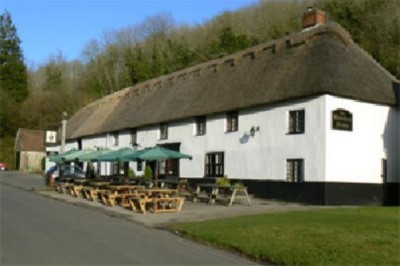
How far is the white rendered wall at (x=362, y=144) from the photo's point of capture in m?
24.5

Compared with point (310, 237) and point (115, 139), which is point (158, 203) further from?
point (115, 139)

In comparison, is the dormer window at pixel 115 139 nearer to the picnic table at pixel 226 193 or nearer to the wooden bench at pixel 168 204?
the picnic table at pixel 226 193

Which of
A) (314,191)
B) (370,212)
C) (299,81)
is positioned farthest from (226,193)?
(370,212)

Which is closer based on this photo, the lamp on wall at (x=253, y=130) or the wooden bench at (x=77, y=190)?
the lamp on wall at (x=253, y=130)

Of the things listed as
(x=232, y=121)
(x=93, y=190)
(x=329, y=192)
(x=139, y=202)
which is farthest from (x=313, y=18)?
(x=139, y=202)

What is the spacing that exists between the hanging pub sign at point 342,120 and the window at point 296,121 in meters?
1.49

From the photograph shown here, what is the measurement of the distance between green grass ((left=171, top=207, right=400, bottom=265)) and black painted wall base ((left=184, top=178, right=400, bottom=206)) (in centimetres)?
662

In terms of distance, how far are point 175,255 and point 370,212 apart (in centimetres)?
934

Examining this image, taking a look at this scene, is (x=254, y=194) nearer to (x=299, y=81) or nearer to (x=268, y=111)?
(x=268, y=111)

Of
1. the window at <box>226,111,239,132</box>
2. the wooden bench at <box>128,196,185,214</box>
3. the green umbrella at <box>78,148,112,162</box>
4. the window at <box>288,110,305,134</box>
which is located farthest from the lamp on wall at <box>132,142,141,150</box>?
the wooden bench at <box>128,196,185,214</box>

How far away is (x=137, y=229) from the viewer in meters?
16.1

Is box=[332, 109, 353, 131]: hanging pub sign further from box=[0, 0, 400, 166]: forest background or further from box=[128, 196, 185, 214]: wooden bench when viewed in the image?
box=[0, 0, 400, 166]: forest background

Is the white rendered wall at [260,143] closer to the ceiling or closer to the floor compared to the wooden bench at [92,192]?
closer to the ceiling

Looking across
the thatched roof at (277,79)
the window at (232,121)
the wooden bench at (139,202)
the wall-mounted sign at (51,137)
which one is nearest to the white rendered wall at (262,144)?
the window at (232,121)
